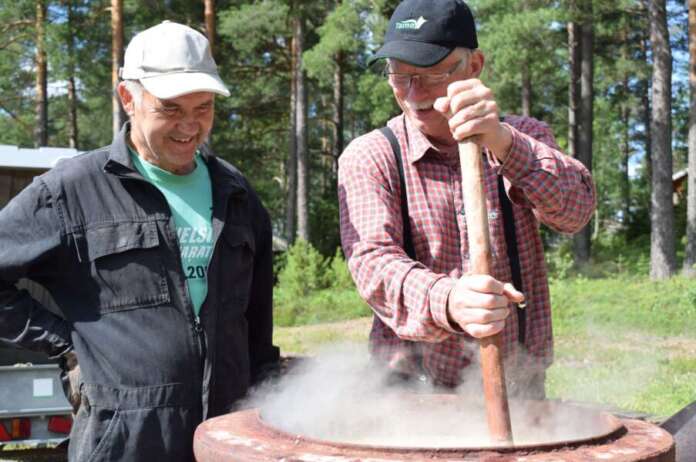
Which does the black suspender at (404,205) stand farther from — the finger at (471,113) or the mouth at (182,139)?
the mouth at (182,139)

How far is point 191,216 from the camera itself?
2857mm

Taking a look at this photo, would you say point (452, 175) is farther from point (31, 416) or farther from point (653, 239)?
point (653, 239)

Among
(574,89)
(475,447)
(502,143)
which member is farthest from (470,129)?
(574,89)

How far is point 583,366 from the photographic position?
8.87m

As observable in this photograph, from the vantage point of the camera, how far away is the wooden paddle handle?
1846 mm

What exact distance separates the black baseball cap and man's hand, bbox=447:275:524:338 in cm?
70

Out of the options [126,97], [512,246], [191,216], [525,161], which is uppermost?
[126,97]

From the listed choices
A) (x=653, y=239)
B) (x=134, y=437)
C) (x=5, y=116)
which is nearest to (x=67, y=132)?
(x=5, y=116)

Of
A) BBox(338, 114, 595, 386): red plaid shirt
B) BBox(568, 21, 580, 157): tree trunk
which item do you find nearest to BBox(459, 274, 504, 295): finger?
BBox(338, 114, 595, 386): red plaid shirt

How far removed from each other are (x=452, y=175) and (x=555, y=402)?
0.70m

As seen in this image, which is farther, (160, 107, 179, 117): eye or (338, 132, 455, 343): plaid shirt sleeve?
(160, 107, 179, 117): eye

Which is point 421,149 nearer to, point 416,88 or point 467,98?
point 416,88

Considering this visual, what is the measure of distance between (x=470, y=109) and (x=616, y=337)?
34.4 feet

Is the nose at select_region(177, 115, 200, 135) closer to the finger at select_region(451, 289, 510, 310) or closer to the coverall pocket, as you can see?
the coverall pocket
